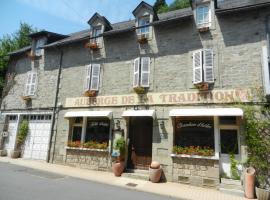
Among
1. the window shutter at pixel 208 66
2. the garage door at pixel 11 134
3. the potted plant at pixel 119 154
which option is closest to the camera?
the window shutter at pixel 208 66

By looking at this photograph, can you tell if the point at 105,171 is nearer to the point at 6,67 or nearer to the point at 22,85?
the point at 22,85

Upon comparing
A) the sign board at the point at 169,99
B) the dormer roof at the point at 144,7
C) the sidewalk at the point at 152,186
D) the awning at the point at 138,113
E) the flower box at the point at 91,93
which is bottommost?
the sidewalk at the point at 152,186

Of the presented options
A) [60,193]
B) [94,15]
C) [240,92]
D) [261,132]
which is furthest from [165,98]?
[94,15]

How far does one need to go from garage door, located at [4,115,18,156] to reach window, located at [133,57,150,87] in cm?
901

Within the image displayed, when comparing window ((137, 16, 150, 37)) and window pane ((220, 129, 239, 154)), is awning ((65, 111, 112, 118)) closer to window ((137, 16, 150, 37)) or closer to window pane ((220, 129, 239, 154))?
window ((137, 16, 150, 37))

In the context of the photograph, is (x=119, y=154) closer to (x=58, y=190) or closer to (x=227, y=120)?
(x=58, y=190)

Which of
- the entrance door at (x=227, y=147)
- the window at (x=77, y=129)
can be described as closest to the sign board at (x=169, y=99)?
the window at (x=77, y=129)

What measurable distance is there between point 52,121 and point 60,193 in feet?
23.1

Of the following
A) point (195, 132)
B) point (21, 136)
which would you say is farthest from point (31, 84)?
point (195, 132)

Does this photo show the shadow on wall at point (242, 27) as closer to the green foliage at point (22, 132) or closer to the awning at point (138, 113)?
the awning at point (138, 113)

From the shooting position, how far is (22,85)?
51.3 feet

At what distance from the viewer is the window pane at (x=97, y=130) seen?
464 inches

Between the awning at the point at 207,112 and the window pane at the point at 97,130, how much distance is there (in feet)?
12.3

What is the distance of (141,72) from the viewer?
37.1ft
